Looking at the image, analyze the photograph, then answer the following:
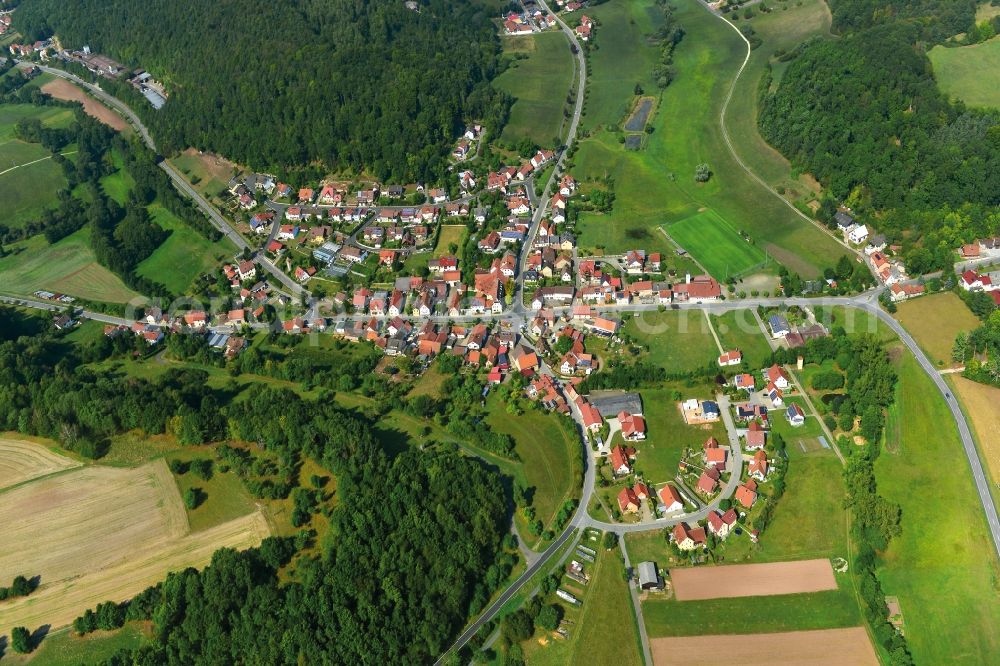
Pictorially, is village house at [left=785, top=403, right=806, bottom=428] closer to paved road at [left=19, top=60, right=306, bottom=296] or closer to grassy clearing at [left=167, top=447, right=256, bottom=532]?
grassy clearing at [left=167, top=447, right=256, bottom=532]

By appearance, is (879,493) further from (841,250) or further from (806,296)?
(841,250)

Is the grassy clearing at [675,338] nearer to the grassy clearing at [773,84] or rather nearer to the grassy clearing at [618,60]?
the grassy clearing at [773,84]

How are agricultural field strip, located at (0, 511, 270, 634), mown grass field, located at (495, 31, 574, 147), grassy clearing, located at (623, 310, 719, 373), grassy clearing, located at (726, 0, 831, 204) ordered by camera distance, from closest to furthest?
agricultural field strip, located at (0, 511, 270, 634), grassy clearing, located at (623, 310, 719, 373), grassy clearing, located at (726, 0, 831, 204), mown grass field, located at (495, 31, 574, 147)

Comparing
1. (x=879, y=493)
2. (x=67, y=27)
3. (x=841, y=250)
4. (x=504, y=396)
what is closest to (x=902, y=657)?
(x=879, y=493)

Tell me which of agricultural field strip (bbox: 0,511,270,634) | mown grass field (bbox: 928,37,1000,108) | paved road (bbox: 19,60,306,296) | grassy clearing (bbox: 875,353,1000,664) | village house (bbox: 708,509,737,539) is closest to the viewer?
grassy clearing (bbox: 875,353,1000,664)

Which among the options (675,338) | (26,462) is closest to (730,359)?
(675,338)

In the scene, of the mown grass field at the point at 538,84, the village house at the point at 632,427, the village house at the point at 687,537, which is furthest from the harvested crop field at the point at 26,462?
the mown grass field at the point at 538,84

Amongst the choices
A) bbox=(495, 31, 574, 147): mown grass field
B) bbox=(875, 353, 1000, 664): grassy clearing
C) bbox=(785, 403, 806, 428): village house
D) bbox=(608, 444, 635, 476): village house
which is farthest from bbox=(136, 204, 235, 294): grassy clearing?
bbox=(875, 353, 1000, 664): grassy clearing
